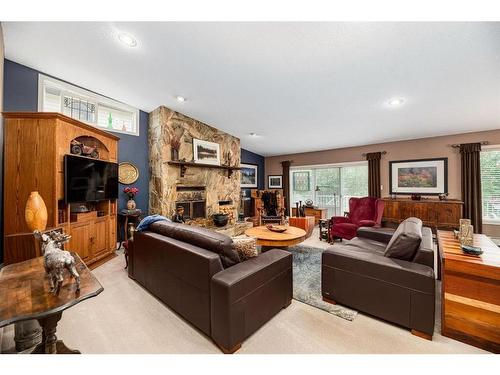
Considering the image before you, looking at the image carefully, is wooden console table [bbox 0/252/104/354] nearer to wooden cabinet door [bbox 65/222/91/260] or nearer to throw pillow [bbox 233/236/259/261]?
throw pillow [bbox 233/236/259/261]

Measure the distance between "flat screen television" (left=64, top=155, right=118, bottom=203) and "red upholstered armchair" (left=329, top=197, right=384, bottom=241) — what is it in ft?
14.2

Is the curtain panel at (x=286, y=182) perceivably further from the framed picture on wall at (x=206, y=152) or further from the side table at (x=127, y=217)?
the side table at (x=127, y=217)

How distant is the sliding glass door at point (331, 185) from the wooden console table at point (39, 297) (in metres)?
6.32

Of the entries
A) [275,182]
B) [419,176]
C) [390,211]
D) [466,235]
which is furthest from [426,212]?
[275,182]

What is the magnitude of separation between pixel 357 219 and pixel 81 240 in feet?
16.5

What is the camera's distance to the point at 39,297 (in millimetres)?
1123

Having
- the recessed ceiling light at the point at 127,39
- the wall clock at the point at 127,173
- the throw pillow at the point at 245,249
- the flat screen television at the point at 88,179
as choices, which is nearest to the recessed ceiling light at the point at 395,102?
the throw pillow at the point at 245,249

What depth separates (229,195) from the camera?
606 cm

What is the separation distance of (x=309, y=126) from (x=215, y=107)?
7.04 ft

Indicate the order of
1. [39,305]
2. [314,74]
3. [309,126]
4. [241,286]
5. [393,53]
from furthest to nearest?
[309,126], [314,74], [393,53], [241,286], [39,305]

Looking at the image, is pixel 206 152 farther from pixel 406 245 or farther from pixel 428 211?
pixel 428 211

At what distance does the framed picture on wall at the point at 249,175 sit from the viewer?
7.24 m
